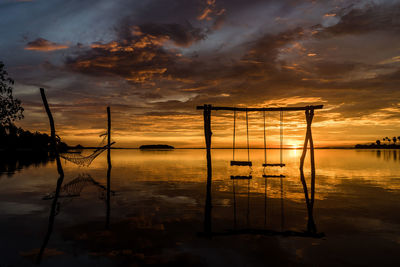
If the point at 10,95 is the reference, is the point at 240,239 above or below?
below

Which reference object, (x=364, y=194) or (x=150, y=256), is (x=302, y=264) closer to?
(x=150, y=256)

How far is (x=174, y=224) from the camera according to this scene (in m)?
7.77

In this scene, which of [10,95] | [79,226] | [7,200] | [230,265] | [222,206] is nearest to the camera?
[230,265]

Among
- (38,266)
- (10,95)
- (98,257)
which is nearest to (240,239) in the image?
(98,257)

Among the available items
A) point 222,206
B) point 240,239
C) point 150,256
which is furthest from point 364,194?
point 150,256

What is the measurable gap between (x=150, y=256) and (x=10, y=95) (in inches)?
1134

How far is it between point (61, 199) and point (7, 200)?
230 centimetres

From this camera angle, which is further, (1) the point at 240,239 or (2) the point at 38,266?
(1) the point at 240,239

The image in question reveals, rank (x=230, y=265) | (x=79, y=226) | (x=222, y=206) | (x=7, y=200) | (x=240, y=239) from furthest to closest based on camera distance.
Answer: (x=7, y=200), (x=222, y=206), (x=79, y=226), (x=240, y=239), (x=230, y=265)

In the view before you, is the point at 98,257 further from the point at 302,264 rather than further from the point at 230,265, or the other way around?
the point at 302,264

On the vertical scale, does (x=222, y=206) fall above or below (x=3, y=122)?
below

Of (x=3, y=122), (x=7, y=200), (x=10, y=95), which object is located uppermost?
(x=10, y=95)

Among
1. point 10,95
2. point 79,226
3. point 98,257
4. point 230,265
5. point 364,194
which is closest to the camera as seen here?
point 230,265

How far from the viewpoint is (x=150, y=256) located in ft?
17.9
